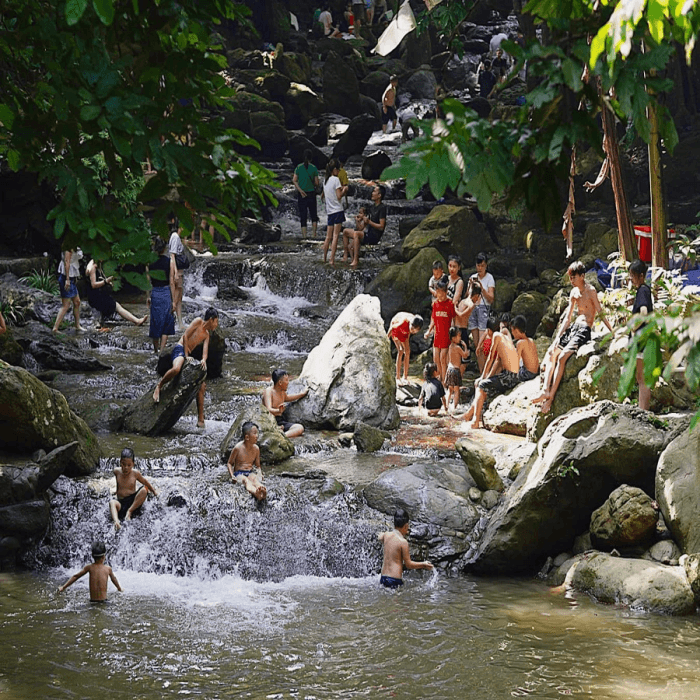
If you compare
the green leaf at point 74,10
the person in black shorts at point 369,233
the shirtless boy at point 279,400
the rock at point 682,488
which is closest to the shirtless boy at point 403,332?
the shirtless boy at point 279,400

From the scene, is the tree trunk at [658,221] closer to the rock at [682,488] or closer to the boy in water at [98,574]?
the rock at [682,488]

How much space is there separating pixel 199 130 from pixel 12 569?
5926mm

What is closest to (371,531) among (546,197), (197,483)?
(197,483)

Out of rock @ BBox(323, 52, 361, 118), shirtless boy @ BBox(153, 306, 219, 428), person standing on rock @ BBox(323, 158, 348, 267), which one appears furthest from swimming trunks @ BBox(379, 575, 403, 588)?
rock @ BBox(323, 52, 361, 118)

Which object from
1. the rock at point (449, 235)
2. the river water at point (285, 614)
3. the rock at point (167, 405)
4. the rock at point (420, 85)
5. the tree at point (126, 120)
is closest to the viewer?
the tree at point (126, 120)

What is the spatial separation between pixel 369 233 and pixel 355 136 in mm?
9237

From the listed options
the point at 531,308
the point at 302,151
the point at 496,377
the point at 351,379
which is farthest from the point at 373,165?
the point at 496,377

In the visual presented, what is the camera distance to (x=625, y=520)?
7.79 m

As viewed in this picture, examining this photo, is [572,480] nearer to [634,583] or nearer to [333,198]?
[634,583]

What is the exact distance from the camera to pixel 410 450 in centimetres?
1077

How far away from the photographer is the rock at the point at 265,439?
33.2 ft

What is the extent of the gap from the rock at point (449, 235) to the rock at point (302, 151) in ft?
27.0

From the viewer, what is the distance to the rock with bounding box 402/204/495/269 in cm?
1867

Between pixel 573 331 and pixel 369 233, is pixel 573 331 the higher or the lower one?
the lower one
